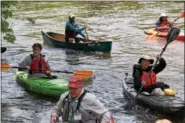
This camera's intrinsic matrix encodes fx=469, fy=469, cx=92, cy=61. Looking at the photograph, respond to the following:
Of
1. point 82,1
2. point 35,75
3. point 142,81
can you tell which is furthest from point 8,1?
point 82,1

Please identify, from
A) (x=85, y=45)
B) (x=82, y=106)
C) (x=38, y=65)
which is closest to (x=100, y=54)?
(x=85, y=45)

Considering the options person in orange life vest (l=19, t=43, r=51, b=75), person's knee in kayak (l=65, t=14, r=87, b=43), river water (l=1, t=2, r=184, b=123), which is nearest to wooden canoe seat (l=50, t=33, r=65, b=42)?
river water (l=1, t=2, r=184, b=123)

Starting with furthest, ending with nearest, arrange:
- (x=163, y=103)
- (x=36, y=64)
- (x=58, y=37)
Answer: (x=58, y=37)
(x=36, y=64)
(x=163, y=103)

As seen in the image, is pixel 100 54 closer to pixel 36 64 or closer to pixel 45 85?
pixel 36 64

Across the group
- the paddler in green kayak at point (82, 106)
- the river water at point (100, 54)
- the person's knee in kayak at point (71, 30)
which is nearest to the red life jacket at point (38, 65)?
the river water at point (100, 54)

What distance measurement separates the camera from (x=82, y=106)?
6277mm

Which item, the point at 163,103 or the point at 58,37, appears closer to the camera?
the point at 163,103

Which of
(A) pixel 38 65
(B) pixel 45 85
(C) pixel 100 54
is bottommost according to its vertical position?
(B) pixel 45 85

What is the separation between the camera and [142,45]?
64.6ft

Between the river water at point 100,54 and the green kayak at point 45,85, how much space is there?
0.23 m

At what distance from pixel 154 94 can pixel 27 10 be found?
21.3 metres

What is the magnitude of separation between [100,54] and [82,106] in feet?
37.9

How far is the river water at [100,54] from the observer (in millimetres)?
11242

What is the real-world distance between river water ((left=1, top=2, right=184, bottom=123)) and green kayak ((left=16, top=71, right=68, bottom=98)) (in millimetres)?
225
